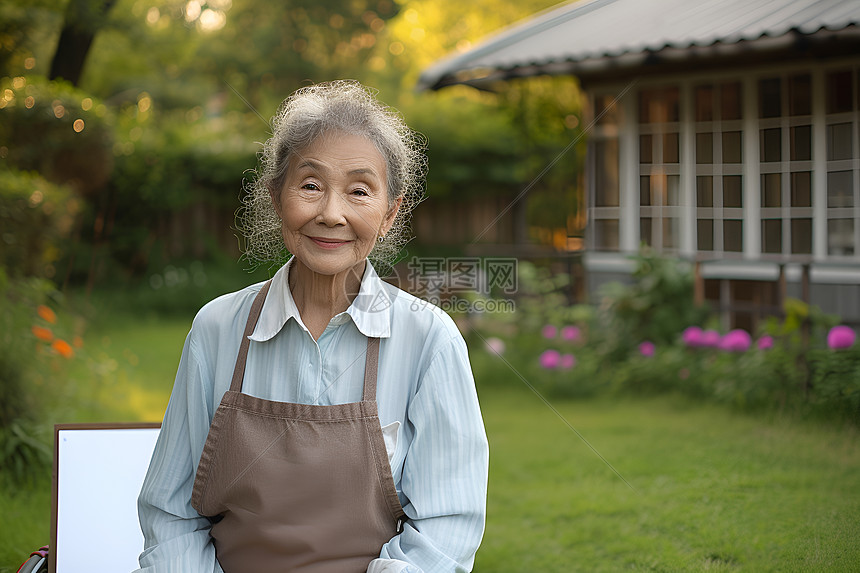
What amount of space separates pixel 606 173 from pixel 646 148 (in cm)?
39

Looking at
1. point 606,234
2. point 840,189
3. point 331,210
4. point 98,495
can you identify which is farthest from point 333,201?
point 606,234

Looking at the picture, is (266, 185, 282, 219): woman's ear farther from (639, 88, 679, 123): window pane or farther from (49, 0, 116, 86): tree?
(639, 88, 679, 123): window pane

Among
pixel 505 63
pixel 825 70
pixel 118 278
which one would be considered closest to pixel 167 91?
pixel 118 278

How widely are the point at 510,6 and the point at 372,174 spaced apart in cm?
960

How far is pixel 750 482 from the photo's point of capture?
107 inches

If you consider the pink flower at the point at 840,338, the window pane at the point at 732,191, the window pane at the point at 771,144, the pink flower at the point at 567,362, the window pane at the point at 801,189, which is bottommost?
the pink flower at the point at 567,362

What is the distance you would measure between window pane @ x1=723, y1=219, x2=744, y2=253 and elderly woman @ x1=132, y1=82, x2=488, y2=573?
3589 millimetres

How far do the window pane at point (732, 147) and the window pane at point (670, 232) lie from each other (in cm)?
59

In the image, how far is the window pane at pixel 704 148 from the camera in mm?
4684

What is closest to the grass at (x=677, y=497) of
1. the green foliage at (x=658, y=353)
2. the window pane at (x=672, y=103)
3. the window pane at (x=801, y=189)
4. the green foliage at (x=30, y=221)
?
the green foliage at (x=658, y=353)

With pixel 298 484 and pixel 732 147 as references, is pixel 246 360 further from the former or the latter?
pixel 732 147

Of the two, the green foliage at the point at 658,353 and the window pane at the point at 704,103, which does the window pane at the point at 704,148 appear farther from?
the green foliage at the point at 658,353

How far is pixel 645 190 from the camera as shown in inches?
207

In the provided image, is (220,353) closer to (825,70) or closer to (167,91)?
(825,70)
